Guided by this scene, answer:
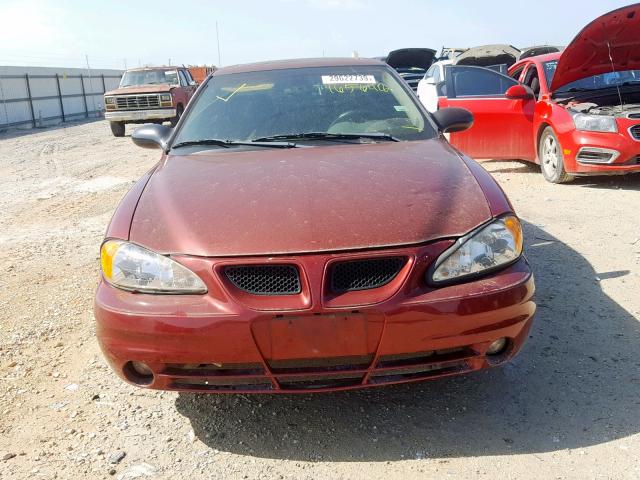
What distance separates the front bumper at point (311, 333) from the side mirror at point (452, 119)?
5.13ft

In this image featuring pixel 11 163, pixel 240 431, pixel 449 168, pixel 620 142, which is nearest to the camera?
pixel 240 431

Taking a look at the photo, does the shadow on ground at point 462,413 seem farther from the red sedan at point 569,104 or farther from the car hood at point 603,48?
the car hood at point 603,48

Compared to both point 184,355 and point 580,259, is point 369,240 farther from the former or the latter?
point 580,259

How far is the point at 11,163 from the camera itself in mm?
12352

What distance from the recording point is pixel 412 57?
17031mm

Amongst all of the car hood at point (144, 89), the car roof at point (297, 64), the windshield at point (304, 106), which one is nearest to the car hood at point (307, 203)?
the windshield at point (304, 106)

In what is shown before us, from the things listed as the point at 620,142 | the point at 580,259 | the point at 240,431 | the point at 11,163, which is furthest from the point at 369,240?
the point at 11,163

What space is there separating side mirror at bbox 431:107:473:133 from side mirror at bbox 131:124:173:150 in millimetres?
1707

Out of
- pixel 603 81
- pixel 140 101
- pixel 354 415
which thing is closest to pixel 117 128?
pixel 140 101

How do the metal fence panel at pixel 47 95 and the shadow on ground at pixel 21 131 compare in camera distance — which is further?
the metal fence panel at pixel 47 95

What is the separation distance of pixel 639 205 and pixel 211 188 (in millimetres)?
5162

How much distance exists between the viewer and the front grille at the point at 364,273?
2283 millimetres

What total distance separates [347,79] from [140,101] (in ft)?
45.9

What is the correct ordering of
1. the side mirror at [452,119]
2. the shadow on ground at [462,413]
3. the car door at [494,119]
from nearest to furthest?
the shadow on ground at [462,413] < the side mirror at [452,119] < the car door at [494,119]
